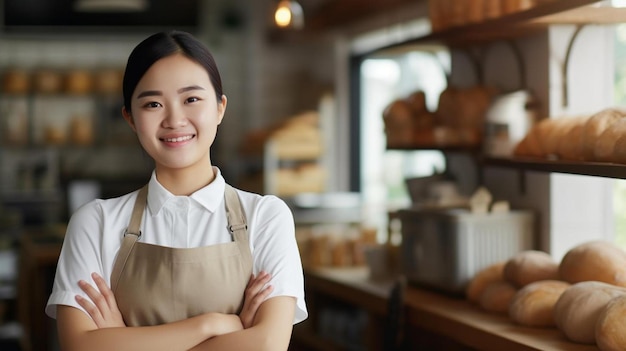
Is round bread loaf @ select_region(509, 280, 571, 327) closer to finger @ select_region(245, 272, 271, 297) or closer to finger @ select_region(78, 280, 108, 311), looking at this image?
finger @ select_region(245, 272, 271, 297)

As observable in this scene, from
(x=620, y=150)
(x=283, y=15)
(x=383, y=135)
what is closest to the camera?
(x=620, y=150)

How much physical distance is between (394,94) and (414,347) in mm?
2813

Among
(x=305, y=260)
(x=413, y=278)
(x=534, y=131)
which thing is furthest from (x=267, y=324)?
(x=305, y=260)

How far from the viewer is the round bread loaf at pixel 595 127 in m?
2.43

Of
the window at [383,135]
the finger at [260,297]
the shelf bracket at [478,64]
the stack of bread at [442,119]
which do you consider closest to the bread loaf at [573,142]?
the stack of bread at [442,119]

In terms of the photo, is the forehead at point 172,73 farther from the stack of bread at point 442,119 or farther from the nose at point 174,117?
the stack of bread at point 442,119

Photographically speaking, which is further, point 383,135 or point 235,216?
point 383,135

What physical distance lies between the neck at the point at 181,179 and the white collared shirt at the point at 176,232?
16mm

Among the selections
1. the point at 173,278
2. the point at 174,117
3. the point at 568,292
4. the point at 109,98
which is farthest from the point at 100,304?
the point at 109,98

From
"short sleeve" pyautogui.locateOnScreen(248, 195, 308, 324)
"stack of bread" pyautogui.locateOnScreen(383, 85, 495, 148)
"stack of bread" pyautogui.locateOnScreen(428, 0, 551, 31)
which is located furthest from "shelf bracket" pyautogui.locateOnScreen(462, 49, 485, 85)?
"short sleeve" pyautogui.locateOnScreen(248, 195, 308, 324)

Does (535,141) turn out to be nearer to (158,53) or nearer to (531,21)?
(531,21)

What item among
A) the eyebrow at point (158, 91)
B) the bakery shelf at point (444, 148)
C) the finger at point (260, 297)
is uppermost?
the eyebrow at point (158, 91)

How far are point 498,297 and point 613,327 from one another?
2.43ft

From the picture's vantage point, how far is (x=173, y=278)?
1.70m
